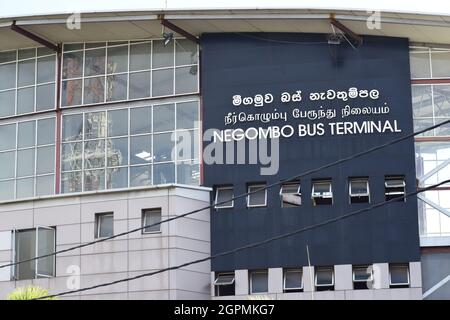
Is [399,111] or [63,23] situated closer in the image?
[399,111]

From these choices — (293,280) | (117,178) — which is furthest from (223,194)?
(117,178)

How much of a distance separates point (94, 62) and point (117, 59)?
3.24ft

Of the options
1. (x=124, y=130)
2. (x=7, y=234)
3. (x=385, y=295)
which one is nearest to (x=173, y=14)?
(x=124, y=130)

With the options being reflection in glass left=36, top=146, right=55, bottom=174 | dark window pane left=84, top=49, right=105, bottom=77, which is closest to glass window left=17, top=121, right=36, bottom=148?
reflection in glass left=36, top=146, right=55, bottom=174

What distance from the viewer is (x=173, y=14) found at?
35094 millimetres

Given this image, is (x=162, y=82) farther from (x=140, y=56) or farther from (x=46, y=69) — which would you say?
(x=46, y=69)

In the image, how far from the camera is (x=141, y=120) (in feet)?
120

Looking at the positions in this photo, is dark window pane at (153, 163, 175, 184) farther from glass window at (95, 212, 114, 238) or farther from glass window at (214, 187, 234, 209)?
glass window at (95, 212, 114, 238)

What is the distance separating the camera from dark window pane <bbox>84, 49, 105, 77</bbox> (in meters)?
37.7

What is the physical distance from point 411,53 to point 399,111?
7.69 feet

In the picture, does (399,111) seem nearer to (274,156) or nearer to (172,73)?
(274,156)

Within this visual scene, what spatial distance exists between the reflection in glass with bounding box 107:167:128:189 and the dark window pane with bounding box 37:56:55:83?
4778mm

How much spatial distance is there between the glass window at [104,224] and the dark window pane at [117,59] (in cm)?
592
